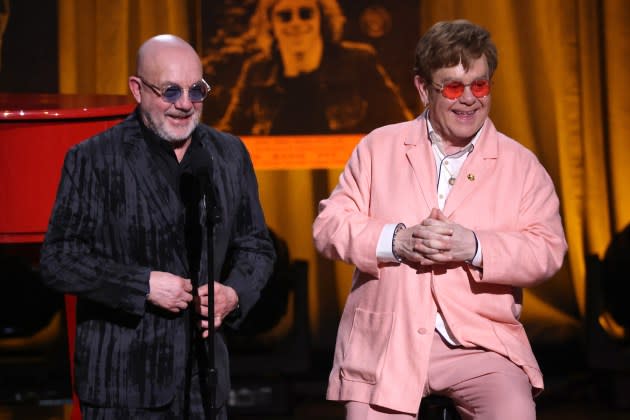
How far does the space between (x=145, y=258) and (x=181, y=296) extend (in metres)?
0.15

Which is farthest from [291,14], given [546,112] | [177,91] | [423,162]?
[177,91]

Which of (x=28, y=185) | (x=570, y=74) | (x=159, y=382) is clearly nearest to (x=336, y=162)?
(x=570, y=74)

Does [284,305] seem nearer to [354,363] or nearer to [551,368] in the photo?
[551,368]

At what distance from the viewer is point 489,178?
10.3ft

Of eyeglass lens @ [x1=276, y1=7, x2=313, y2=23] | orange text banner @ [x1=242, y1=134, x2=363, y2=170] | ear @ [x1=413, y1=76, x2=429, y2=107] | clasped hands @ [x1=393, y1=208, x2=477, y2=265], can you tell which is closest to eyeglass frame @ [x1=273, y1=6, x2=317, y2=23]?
eyeglass lens @ [x1=276, y1=7, x2=313, y2=23]

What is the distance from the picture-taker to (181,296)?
2.79 metres

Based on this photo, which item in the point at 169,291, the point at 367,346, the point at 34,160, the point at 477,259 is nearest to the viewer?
the point at 169,291

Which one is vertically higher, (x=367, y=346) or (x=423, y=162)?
(x=423, y=162)

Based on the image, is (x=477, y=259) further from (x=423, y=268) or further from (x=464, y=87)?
(x=464, y=87)

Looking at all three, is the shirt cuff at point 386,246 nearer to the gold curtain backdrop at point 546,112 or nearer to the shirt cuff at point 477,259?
the shirt cuff at point 477,259

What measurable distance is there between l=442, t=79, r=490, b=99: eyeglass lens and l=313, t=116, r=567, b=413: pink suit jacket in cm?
16

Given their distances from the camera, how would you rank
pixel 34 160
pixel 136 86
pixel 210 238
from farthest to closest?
pixel 34 160, pixel 136 86, pixel 210 238

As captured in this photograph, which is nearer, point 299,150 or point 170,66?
point 170,66

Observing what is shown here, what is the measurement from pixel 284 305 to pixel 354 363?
239 cm
